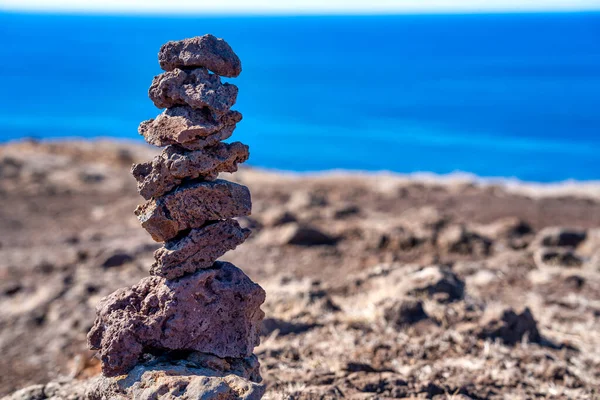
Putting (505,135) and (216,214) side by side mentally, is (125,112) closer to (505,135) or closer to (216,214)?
(505,135)

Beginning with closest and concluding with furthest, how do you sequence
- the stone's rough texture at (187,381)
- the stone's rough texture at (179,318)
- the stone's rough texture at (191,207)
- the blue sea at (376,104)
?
the stone's rough texture at (187,381) → the stone's rough texture at (179,318) → the stone's rough texture at (191,207) → the blue sea at (376,104)

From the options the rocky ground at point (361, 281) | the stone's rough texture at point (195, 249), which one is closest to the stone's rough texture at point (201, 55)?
the stone's rough texture at point (195, 249)

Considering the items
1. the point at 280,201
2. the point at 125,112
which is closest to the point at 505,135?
the point at 125,112

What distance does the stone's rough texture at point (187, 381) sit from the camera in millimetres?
3822

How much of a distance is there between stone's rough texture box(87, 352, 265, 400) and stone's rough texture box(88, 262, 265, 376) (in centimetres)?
7

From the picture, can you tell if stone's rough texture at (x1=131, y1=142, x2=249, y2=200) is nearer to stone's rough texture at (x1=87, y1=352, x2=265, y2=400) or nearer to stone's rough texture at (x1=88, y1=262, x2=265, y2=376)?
stone's rough texture at (x1=88, y1=262, x2=265, y2=376)

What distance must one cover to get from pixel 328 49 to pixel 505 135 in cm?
8270

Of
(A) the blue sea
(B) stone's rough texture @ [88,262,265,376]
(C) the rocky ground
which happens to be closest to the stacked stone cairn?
(B) stone's rough texture @ [88,262,265,376]

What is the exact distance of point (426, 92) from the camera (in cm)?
6862

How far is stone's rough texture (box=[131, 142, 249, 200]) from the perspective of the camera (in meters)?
4.30

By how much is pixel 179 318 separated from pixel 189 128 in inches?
48.8

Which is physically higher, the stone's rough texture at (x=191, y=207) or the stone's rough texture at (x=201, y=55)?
the stone's rough texture at (x=201, y=55)

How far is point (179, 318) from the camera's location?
4.28 m

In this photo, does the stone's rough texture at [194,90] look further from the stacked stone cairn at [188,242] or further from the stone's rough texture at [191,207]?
the stone's rough texture at [191,207]
